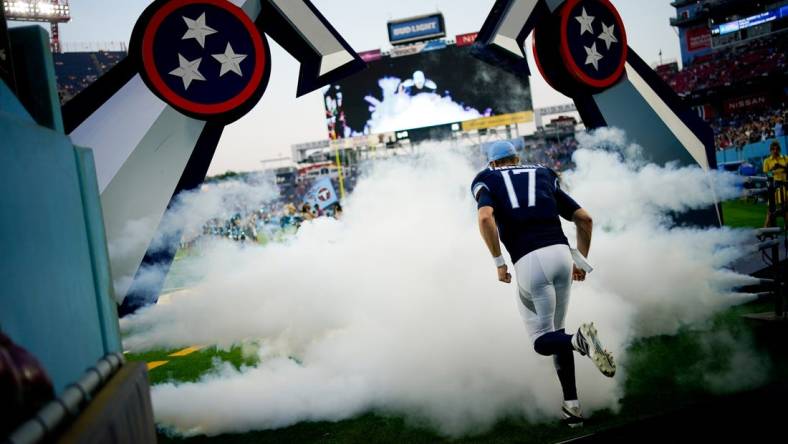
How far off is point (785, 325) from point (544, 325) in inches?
109

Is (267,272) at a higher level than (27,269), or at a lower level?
lower

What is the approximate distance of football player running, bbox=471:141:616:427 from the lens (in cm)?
342

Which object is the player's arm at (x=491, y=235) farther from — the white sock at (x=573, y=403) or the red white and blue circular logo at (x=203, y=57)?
the red white and blue circular logo at (x=203, y=57)

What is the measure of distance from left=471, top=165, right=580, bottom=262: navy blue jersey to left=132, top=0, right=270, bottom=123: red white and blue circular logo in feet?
6.49

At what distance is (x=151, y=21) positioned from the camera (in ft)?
12.4

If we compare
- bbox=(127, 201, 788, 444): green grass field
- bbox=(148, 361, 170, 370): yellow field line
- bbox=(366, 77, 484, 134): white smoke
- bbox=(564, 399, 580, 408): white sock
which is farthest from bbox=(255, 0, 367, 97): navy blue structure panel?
bbox=(366, 77, 484, 134): white smoke

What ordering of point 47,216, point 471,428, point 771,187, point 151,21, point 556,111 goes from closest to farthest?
Answer: point 47,216 → point 471,428 → point 151,21 → point 771,187 → point 556,111

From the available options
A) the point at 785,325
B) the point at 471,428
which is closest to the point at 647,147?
the point at 785,325

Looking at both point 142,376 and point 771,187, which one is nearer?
point 142,376

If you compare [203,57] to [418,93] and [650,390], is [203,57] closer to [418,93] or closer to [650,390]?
[650,390]

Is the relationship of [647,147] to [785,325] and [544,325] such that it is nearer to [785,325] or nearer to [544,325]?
[785,325]

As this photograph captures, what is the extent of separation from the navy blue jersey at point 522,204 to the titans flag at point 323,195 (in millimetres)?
6015

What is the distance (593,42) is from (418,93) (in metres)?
25.6

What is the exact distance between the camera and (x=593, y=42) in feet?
17.5
